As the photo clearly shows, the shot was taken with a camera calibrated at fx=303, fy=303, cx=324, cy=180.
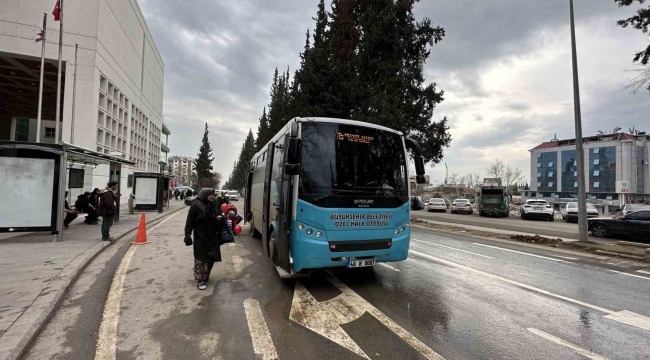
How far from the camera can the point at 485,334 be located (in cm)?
389

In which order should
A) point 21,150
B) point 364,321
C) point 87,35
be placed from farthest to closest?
point 87,35, point 21,150, point 364,321

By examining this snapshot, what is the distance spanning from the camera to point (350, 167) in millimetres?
5535

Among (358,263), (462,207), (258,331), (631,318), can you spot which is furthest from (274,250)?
(462,207)

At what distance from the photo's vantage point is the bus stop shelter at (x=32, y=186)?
895 centimetres

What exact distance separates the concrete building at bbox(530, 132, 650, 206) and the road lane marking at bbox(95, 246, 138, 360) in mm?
83609

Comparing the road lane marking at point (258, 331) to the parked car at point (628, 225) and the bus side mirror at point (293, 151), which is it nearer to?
the bus side mirror at point (293, 151)

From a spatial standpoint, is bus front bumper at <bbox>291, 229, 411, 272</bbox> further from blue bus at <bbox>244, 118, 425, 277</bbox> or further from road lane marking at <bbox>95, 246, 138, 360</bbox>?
road lane marking at <bbox>95, 246, 138, 360</bbox>

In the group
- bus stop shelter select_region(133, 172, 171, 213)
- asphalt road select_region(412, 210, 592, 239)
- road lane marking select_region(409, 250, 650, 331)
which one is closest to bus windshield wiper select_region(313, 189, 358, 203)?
road lane marking select_region(409, 250, 650, 331)

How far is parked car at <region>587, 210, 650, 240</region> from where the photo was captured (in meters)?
13.3

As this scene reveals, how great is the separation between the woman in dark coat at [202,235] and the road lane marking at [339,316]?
1688mm

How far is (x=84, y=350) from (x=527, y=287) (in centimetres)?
714

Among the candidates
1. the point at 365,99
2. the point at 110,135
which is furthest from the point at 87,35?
the point at 365,99

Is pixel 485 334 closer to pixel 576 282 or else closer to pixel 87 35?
pixel 576 282

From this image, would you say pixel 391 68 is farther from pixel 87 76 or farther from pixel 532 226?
pixel 87 76
